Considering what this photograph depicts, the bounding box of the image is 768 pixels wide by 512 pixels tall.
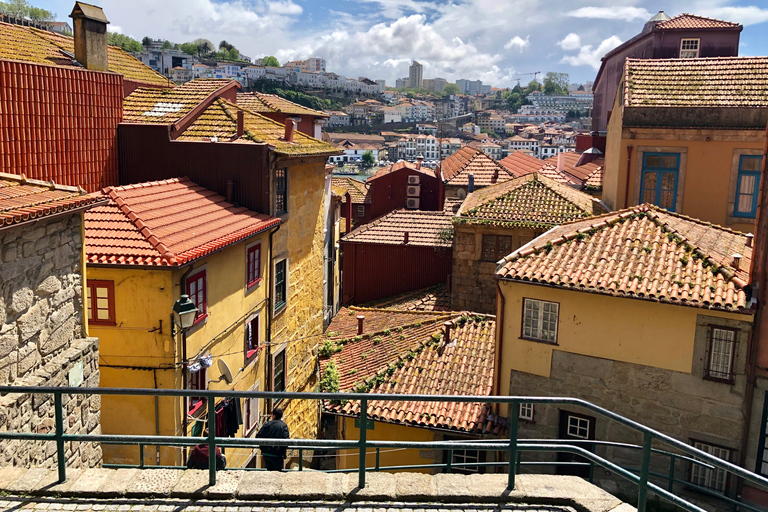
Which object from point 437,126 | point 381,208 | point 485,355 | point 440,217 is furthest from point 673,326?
point 437,126

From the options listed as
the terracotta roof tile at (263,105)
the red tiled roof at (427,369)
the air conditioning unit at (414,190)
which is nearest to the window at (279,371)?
the red tiled roof at (427,369)

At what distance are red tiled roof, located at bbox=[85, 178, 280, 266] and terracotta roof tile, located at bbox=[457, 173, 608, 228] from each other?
27.7 ft

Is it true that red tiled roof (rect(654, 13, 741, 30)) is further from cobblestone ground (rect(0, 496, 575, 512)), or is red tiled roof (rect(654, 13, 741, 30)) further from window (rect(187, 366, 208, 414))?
cobblestone ground (rect(0, 496, 575, 512))

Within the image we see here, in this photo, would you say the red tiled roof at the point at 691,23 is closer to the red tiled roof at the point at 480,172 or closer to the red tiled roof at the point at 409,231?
the red tiled roof at the point at 480,172

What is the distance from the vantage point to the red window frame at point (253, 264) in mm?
15203

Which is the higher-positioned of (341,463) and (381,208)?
(381,208)

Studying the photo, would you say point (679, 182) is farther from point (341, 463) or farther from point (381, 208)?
point (381, 208)

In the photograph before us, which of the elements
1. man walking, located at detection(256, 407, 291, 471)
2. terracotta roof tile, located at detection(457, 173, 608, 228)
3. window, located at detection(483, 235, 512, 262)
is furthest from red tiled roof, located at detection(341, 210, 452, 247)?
man walking, located at detection(256, 407, 291, 471)

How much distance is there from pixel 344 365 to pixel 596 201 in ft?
35.6

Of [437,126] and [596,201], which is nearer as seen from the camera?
[596,201]

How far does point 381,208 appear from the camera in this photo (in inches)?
1635

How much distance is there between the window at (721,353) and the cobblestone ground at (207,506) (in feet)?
23.5

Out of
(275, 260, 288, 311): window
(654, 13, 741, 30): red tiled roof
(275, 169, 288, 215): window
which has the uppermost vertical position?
(654, 13, 741, 30): red tiled roof

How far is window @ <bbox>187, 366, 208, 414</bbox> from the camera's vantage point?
1252 centimetres
